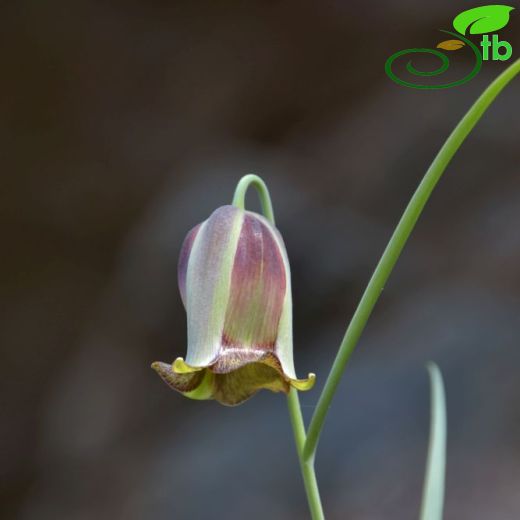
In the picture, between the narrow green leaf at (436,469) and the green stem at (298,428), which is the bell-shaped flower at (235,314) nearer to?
the green stem at (298,428)

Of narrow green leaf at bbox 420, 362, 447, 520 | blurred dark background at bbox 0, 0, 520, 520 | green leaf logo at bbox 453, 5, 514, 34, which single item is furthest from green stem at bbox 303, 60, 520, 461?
blurred dark background at bbox 0, 0, 520, 520

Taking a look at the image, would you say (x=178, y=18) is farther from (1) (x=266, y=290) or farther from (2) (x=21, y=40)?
(1) (x=266, y=290)

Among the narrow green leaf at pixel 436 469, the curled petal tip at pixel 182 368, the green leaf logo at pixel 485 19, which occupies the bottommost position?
the narrow green leaf at pixel 436 469

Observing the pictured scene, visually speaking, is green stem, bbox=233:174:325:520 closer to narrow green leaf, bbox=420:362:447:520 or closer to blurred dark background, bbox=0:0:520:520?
narrow green leaf, bbox=420:362:447:520

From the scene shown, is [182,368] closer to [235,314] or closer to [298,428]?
[235,314]

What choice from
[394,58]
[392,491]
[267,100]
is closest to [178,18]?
[267,100]

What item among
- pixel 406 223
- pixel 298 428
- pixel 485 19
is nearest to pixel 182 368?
pixel 298 428

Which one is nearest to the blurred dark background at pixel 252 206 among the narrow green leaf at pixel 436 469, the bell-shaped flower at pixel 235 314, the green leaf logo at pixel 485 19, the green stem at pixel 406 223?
the green leaf logo at pixel 485 19
